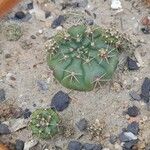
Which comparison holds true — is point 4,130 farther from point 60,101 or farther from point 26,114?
point 60,101

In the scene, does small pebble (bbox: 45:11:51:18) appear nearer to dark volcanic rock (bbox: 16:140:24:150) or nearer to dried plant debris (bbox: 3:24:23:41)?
dried plant debris (bbox: 3:24:23:41)

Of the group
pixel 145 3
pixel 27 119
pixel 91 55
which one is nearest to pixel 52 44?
pixel 91 55

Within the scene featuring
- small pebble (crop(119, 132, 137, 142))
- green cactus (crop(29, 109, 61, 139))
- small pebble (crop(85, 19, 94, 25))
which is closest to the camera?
green cactus (crop(29, 109, 61, 139))

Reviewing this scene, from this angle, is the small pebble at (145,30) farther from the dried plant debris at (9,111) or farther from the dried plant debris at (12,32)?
the dried plant debris at (9,111)

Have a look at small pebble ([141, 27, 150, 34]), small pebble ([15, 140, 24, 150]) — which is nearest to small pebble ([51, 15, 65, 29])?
small pebble ([141, 27, 150, 34])

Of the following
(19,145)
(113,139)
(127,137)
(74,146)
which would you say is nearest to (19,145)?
(19,145)

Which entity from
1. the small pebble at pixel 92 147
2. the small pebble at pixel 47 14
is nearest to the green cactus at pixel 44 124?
the small pebble at pixel 92 147
